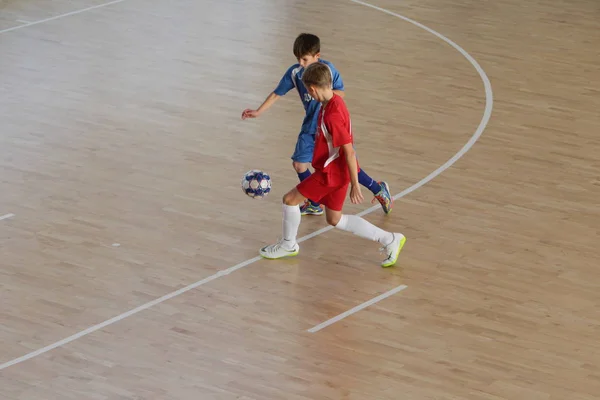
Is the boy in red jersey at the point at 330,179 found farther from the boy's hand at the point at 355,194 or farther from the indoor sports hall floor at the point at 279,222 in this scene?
the indoor sports hall floor at the point at 279,222

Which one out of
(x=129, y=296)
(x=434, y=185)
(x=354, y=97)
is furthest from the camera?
(x=354, y=97)

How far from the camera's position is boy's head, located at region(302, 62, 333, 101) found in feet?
24.3

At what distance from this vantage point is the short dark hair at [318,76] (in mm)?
7402

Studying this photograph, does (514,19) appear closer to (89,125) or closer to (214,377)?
(89,125)

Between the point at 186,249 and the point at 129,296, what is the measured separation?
84 cm

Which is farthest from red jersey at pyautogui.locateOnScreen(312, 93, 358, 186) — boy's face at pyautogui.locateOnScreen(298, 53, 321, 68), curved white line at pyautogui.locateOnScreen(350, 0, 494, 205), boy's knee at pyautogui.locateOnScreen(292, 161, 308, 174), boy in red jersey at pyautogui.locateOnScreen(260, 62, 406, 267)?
curved white line at pyautogui.locateOnScreen(350, 0, 494, 205)

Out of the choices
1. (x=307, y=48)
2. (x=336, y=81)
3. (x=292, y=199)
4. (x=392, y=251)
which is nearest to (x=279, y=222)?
(x=292, y=199)

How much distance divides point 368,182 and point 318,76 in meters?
1.61

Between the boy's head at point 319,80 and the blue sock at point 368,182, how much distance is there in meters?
1.37

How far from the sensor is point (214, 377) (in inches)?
262

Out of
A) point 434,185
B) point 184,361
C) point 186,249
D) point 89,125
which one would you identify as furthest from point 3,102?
point 184,361

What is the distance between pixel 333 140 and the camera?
7520 mm

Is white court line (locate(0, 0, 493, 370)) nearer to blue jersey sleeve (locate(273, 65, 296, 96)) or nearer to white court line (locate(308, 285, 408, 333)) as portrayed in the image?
white court line (locate(308, 285, 408, 333))

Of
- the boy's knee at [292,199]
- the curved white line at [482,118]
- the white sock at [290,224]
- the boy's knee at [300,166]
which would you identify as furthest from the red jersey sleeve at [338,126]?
the curved white line at [482,118]
